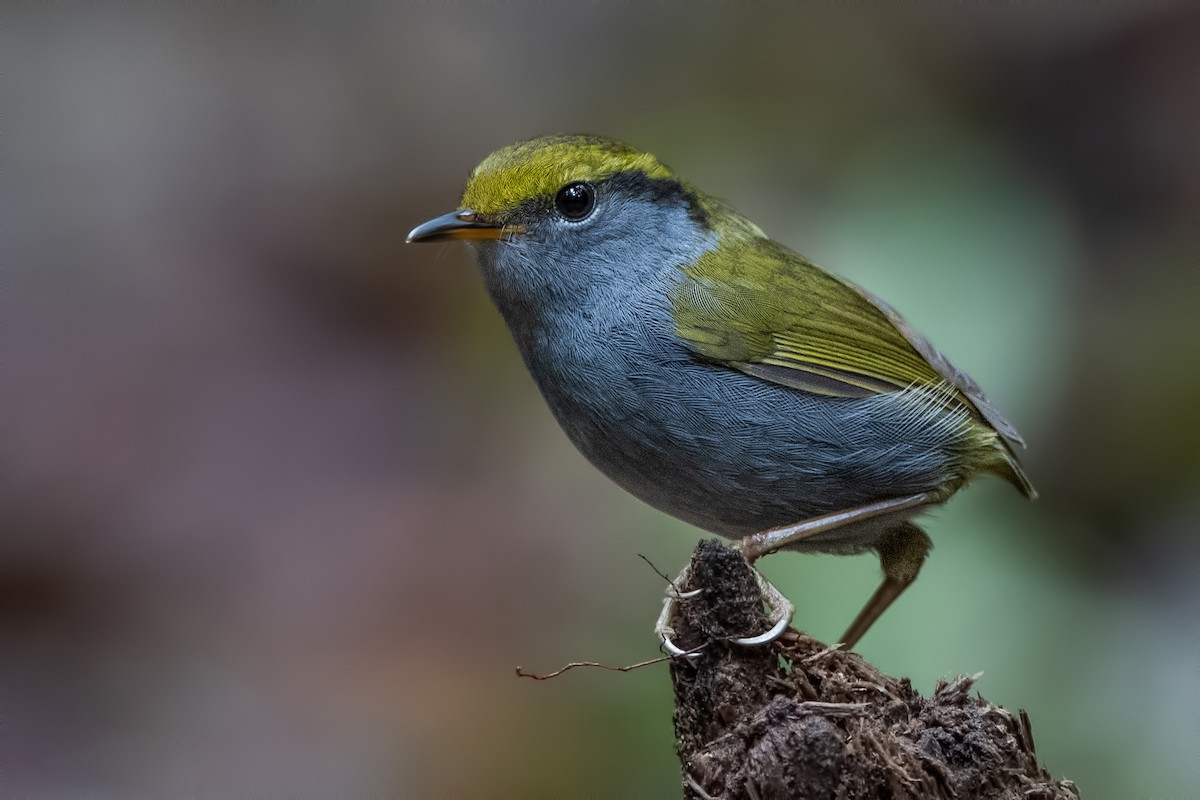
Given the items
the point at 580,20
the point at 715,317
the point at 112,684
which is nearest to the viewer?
the point at 715,317

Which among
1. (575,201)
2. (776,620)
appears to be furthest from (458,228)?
(776,620)

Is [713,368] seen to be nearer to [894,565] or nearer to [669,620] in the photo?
[669,620]

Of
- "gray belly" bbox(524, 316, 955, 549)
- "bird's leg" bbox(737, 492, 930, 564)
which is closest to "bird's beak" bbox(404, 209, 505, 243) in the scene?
"gray belly" bbox(524, 316, 955, 549)

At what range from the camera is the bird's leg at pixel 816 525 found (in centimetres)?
323

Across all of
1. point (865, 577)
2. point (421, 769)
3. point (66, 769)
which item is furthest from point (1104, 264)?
point (66, 769)

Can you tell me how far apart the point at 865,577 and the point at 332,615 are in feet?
8.99

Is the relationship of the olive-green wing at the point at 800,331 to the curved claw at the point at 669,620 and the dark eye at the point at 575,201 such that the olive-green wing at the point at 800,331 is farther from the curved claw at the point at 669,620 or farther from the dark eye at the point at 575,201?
the curved claw at the point at 669,620

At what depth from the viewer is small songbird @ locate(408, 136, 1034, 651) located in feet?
10.9

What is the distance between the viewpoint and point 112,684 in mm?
5301

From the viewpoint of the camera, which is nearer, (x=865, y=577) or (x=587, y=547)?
(x=865, y=577)

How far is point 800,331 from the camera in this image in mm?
3562

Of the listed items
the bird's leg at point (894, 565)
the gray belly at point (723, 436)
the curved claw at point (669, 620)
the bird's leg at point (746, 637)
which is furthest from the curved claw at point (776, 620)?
the bird's leg at point (894, 565)

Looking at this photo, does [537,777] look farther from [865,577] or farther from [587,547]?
[865,577]

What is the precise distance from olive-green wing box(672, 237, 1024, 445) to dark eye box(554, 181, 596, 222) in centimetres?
41
